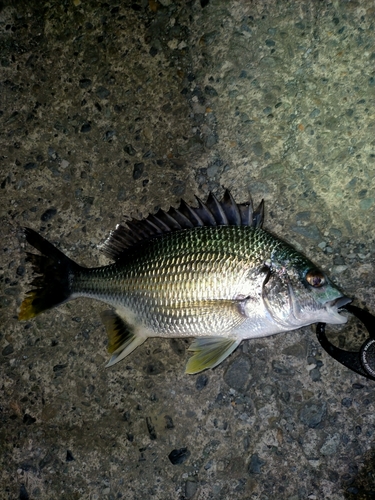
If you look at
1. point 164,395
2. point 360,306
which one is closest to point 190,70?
point 360,306

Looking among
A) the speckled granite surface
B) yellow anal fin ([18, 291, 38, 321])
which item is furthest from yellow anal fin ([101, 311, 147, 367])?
yellow anal fin ([18, 291, 38, 321])

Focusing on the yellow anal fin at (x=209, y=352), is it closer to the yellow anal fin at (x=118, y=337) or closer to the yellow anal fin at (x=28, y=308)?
the yellow anal fin at (x=118, y=337)

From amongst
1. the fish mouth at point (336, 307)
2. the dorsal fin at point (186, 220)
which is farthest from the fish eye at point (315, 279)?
the dorsal fin at point (186, 220)

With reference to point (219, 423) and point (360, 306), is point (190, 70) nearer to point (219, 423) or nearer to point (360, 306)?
point (360, 306)

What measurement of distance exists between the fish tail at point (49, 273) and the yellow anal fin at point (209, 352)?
87 centimetres

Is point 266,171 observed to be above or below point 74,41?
below

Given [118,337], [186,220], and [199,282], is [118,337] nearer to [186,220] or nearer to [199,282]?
[199,282]

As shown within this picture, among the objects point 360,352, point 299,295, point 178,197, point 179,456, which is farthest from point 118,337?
point 360,352

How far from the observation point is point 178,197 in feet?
10.3

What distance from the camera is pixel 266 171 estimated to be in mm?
3047

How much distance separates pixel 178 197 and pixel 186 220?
1.20 ft

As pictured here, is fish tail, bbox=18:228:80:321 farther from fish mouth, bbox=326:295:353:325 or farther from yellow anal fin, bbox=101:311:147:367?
fish mouth, bbox=326:295:353:325

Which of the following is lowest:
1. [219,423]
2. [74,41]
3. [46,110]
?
[219,423]

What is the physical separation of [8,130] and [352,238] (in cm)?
251
